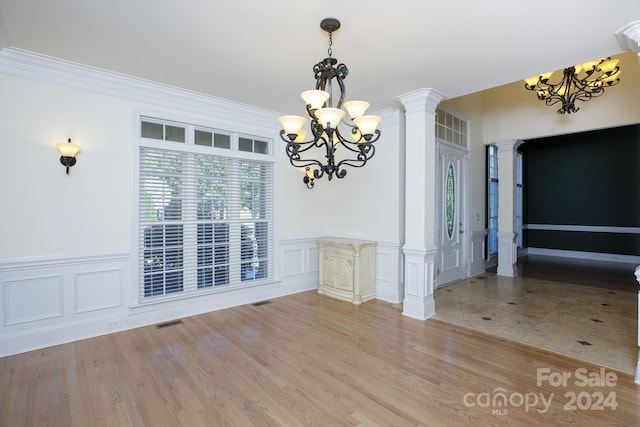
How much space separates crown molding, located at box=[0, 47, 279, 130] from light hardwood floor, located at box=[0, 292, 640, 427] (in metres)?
2.73

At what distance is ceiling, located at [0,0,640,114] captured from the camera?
2270 mm

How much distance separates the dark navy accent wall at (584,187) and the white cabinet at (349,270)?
6.98m

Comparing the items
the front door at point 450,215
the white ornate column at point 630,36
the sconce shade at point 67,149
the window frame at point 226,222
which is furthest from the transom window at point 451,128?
the sconce shade at point 67,149

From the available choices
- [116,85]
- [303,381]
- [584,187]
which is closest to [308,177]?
[116,85]

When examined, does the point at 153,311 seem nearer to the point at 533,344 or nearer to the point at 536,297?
the point at 533,344

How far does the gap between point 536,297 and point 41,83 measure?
6.93 metres

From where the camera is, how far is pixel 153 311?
3777 mm

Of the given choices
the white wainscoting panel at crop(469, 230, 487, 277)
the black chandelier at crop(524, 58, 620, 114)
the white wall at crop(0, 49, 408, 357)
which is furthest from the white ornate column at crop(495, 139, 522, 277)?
the white wall at crop(0, 49, 408, 357)

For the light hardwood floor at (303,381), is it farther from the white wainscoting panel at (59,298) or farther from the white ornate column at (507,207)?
the white ornate column at (507,207)

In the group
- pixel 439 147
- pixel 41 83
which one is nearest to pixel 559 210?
pixel 439 147

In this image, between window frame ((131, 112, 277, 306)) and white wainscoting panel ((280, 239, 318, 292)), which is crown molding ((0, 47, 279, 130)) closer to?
window frame ((131, 112, 277, 306))

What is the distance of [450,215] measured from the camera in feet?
18.5

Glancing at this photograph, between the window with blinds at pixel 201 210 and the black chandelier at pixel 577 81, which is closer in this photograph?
the window with blinds at pixel 201 210

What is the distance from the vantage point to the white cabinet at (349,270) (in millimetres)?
4602
